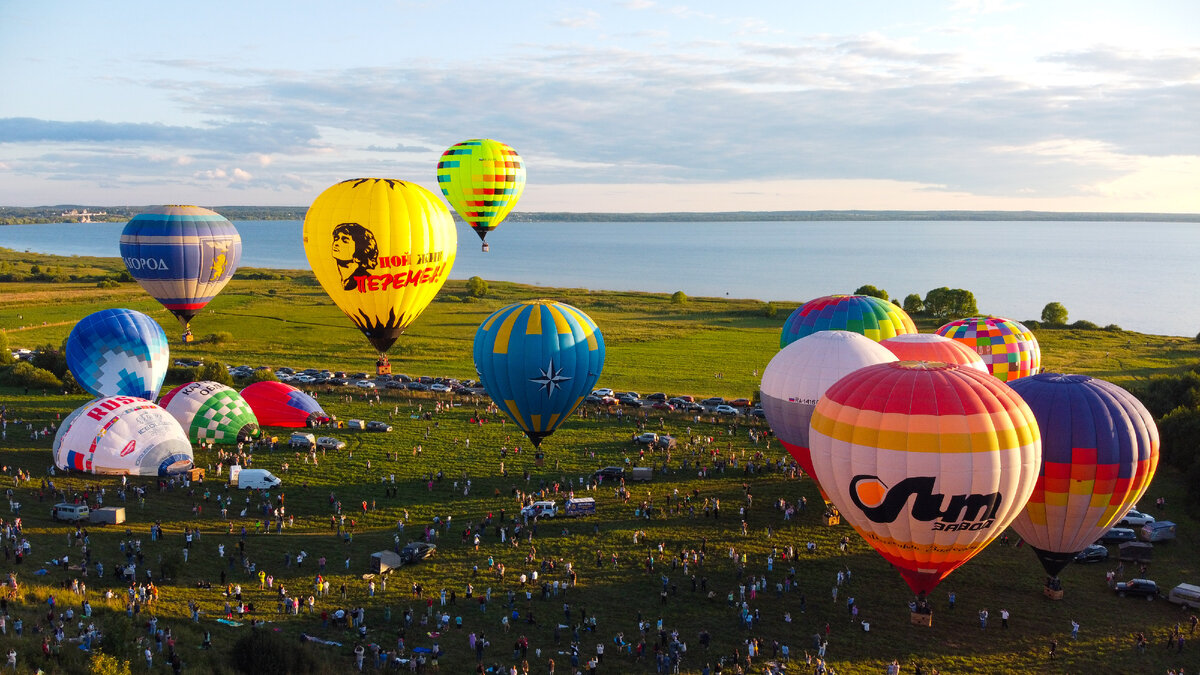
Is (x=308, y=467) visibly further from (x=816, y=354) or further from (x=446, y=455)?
(x=816, y=354)

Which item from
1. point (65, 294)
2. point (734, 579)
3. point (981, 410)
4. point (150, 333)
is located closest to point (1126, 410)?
point (981, 410)

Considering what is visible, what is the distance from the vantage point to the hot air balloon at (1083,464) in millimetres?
22016

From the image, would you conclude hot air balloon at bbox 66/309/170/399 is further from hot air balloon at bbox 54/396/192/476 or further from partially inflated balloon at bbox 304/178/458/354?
partially inflated balloon at bbox 304/178/458/354

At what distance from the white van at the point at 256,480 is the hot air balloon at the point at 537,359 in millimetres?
8396

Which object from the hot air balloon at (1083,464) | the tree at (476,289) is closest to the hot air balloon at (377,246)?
the hot air balloon at (1083,464)

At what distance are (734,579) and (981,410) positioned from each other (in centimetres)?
806

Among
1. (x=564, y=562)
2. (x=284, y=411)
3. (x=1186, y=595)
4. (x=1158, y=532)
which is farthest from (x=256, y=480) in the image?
(x=1158, y=532)

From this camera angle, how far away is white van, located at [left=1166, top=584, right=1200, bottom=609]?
22531 millimetres

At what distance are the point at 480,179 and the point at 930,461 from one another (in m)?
31.2

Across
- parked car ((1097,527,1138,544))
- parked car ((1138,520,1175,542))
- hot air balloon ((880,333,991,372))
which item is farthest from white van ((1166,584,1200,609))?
hot air balloon ((880,333,991,372))

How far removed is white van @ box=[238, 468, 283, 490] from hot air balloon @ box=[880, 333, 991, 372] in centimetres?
2108

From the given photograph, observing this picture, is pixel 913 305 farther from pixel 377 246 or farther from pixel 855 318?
pixel 377 246

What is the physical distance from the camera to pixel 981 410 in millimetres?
19734

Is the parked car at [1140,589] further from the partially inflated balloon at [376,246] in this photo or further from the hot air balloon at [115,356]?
the hot air balloon at [115,356]
